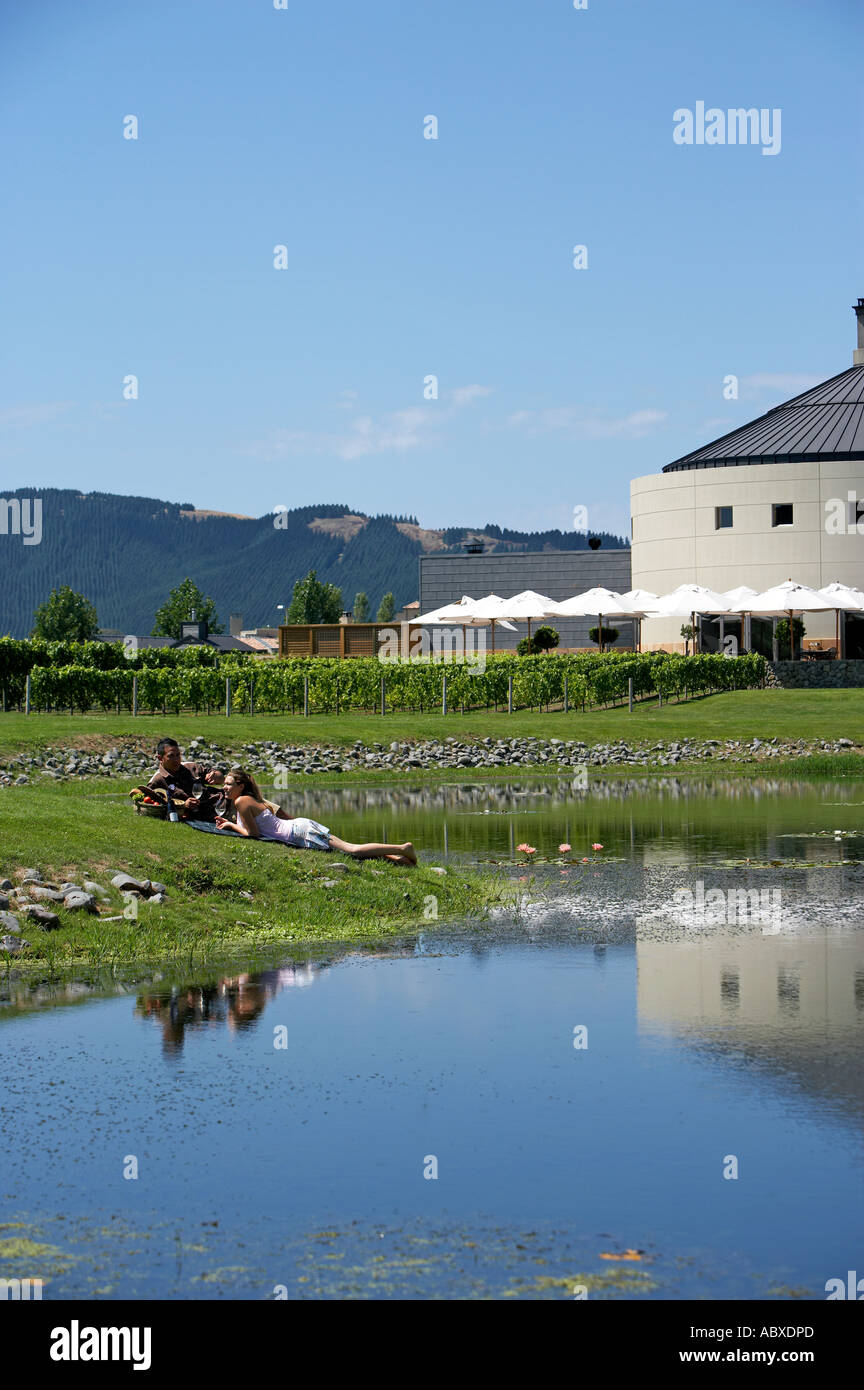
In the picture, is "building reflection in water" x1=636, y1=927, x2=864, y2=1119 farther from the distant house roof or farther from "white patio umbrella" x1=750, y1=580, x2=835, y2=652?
the distant house roof

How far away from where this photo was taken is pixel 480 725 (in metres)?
43.2

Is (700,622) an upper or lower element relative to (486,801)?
upper

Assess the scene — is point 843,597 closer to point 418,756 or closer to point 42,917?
point 418,756

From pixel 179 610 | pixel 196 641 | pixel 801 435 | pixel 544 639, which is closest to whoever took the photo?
pixel 544 639

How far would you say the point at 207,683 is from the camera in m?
48.2

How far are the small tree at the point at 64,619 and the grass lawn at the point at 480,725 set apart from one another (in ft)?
446

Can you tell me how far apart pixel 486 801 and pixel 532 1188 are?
23.7 m

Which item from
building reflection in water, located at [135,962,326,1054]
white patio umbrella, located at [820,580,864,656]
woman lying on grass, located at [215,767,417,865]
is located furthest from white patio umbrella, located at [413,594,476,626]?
building reflection in water, located at [135,962,326,1054]

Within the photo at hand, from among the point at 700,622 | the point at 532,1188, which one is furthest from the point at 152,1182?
the point at 700,622

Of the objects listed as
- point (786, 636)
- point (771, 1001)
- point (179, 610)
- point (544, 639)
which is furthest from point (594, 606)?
point (179, 610)

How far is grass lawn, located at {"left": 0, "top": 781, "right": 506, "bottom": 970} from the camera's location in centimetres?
1359

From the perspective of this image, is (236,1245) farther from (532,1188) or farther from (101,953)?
(101,953)

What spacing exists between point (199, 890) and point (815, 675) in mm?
44666
